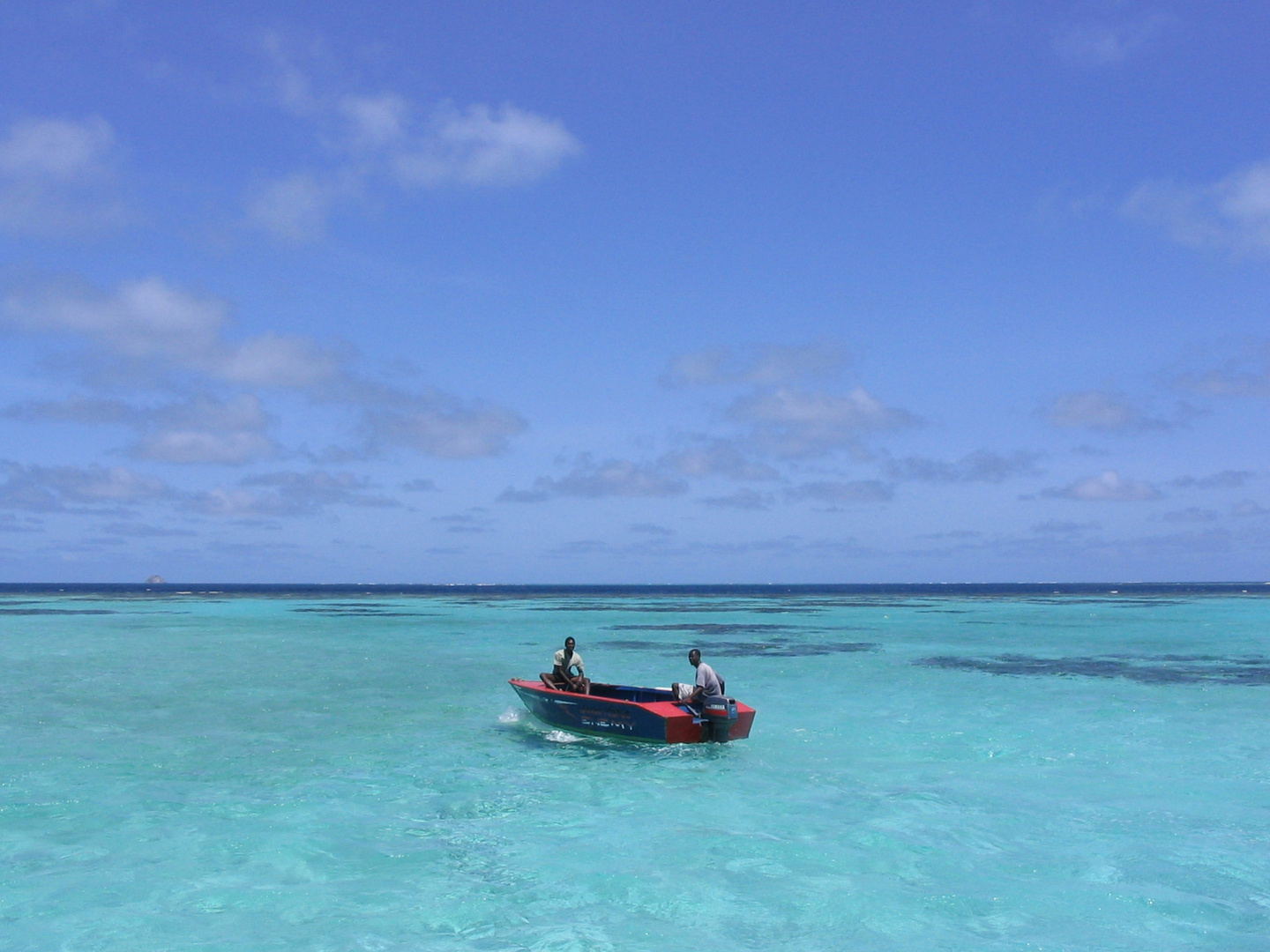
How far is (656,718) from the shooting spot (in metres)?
18.9

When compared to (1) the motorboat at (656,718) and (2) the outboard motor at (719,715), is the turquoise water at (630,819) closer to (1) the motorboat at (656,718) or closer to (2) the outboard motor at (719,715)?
(1) the motorboat at (656,718)

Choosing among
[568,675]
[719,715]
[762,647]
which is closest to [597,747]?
[568,675]

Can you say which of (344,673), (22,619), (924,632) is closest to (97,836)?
(344,673)

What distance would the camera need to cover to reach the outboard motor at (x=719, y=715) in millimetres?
18984

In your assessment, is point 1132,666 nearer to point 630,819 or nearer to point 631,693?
point 631,693

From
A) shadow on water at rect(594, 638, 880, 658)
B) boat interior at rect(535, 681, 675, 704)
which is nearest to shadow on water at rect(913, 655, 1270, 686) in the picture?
shadow on water at rect(594, 638, 880, 658)

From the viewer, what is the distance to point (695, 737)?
19.2 meters

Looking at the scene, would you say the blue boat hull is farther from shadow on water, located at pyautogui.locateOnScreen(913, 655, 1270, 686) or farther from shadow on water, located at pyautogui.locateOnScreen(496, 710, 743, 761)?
shadow on water, located at pyautogui.locateOnScreen(913, 655, 1270, 686)

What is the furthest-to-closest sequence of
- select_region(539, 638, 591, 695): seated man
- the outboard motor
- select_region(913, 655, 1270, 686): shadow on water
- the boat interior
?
select_region(913, 655, 1270, 686): shadow on water
select_region(539, 638, 591, 695): seated man
the boat interior
the outboard motor

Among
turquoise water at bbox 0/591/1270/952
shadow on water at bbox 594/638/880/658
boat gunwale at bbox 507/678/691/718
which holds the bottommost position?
shadow on water at bbox 594/638/880/658

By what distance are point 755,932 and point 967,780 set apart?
8527 millimetres

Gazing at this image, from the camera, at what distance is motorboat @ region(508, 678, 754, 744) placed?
19000 mm

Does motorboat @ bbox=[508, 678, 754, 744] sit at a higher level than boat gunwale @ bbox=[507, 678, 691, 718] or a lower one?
lower

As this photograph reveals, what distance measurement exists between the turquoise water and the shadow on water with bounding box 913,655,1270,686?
136 cm
